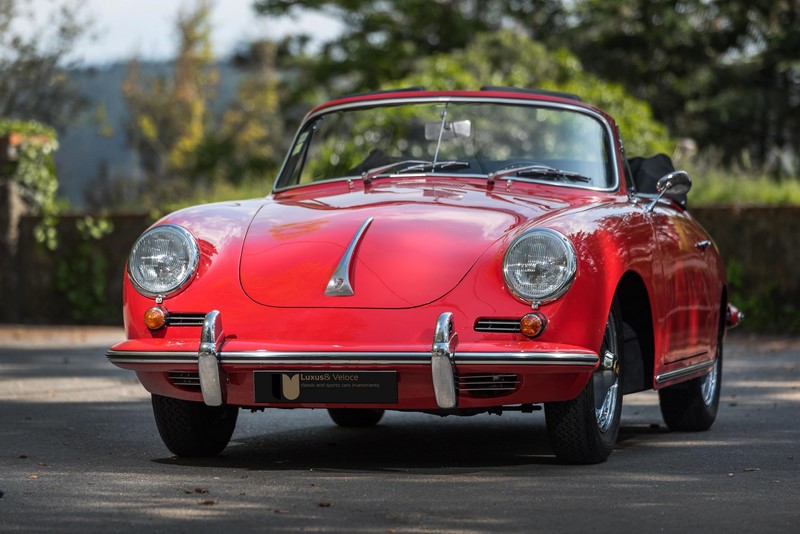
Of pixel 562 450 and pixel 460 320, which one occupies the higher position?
pixel 460 320

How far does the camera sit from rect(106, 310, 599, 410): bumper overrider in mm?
5227

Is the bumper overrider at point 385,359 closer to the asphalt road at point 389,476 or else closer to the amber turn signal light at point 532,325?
the amber turn signal light at point 532,325

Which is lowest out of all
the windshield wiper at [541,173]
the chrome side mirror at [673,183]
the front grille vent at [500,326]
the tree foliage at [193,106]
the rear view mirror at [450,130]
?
the tree foliage at [193,106]

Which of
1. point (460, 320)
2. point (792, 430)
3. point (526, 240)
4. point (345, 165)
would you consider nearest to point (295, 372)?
point (460, 320)

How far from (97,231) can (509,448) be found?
10624 mm

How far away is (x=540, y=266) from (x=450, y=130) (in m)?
1.65

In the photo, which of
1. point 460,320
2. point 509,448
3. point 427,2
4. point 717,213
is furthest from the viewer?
point 427,2

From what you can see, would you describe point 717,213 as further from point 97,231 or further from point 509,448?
point 509,448

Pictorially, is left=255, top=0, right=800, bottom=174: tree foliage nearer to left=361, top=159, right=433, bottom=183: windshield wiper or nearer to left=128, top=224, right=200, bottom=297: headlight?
left=361, top=159, right=433, bottom=183: windshield wiper

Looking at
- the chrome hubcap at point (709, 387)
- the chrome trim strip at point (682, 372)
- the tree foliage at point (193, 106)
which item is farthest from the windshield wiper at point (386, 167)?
the tree foliage at point (193, 106)

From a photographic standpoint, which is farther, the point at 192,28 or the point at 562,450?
the point at 192,28

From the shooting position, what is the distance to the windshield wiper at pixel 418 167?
6.74m

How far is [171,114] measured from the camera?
4288 centimetres

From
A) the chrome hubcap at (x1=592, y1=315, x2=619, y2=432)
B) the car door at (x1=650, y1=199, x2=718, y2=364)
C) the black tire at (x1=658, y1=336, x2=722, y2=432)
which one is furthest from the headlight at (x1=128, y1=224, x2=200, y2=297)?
the black tire at (x1=658, y1=336, x2=722, y2=432)
